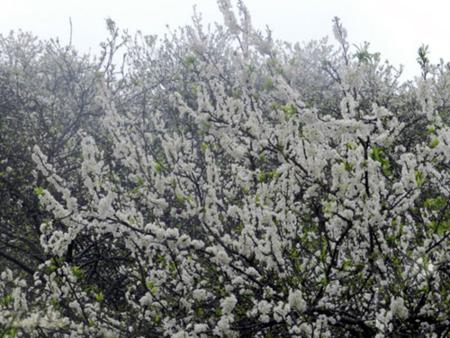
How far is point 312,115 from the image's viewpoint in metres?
4.50

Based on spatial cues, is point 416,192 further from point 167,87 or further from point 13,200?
point 167,87

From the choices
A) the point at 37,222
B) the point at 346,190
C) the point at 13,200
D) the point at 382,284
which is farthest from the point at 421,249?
the point at 13,200

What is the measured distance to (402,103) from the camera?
11.4 metres

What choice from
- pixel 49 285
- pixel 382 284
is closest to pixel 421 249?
pixel 382 284

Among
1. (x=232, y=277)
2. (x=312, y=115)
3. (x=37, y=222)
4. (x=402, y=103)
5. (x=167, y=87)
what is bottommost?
(x=232, y=277)

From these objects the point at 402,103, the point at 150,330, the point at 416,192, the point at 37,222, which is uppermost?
the point at 402,103

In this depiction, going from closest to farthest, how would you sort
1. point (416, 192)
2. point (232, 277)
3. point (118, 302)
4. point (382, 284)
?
point (382, 284)
point (416, 192)
point (232, 277)
point (118, 302)

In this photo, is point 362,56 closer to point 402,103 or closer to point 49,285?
point 49,285

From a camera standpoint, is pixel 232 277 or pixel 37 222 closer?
pixel 232 277

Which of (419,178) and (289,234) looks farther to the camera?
(289,234)

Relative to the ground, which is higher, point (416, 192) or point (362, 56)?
point (362, 56)

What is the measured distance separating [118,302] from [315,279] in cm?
380

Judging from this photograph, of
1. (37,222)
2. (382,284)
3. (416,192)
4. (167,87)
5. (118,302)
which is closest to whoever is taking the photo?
(382,284)

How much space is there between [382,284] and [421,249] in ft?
1.30
